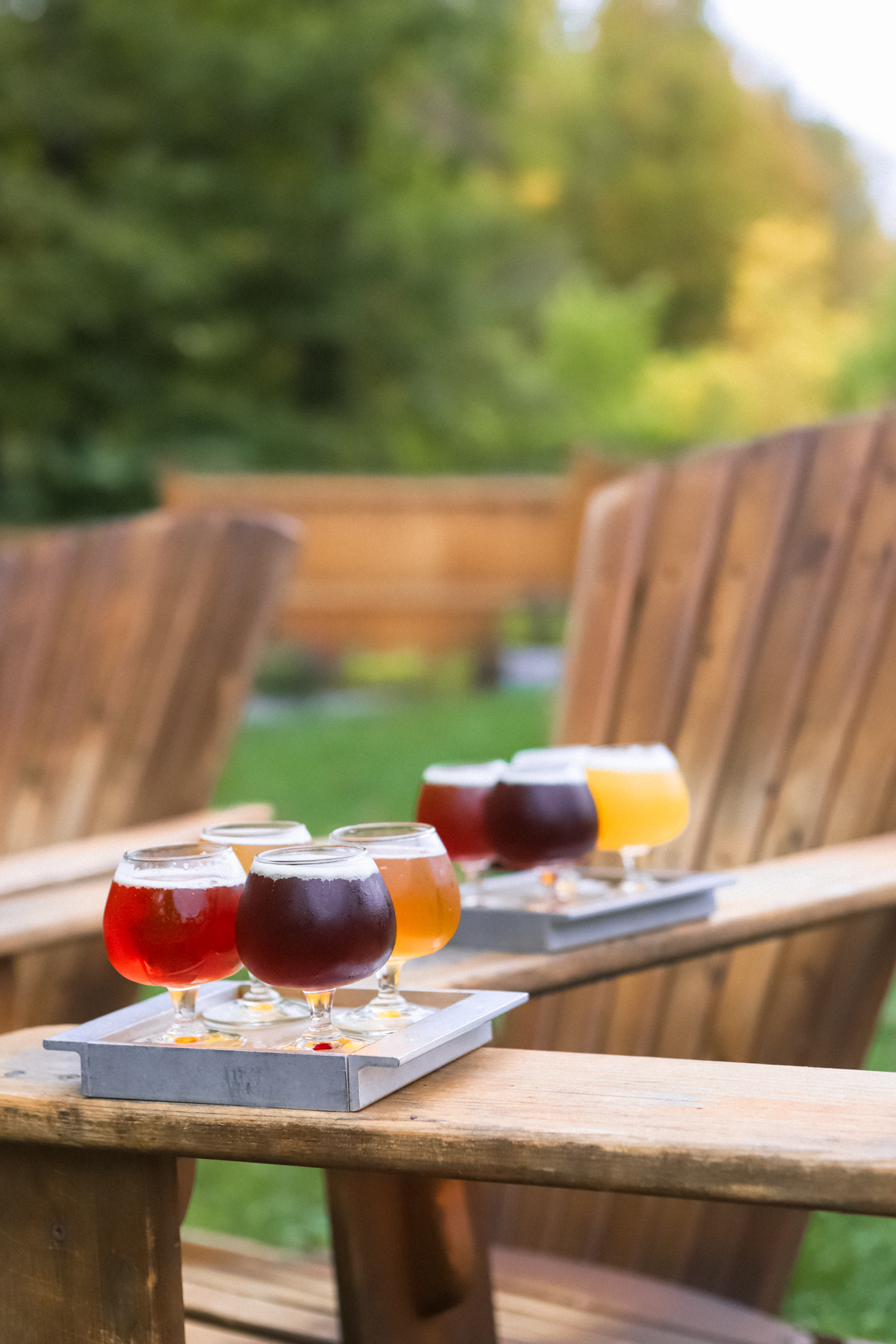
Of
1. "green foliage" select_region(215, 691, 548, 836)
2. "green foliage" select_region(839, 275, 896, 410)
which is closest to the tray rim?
"green foliage" select_region(215, 691, 548, 836)

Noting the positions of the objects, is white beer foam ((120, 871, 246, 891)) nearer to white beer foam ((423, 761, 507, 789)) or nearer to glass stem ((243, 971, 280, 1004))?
glass stem ((243, 971, 280, 1004))

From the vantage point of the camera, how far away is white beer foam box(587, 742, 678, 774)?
1.57 meters

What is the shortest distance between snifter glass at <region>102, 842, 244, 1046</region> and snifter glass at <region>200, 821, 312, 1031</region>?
0.03 metres

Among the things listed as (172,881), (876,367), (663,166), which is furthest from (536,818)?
(663,166)

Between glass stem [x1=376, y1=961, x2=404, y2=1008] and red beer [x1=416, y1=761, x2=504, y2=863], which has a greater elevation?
red beer [x1=416, y1=761, x2=504, y2=863]

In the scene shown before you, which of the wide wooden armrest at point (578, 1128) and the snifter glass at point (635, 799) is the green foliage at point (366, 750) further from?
the wide wooden armrest at point (578, 1128)

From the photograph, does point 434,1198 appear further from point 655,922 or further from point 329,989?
point 329,989

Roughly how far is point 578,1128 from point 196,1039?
11.4 inches

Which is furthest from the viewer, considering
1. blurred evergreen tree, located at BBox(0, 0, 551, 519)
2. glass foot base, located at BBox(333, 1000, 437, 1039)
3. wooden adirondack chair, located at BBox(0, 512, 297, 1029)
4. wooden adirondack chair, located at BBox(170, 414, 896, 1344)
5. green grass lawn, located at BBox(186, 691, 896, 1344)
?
blurred evergreen tree, located at BBox(0, 0, 551, 519)

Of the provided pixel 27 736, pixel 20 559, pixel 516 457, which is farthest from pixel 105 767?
pixel 516 457

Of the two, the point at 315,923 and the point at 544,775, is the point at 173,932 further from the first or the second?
the point at 544,775

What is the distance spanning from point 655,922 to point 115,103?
1607cm

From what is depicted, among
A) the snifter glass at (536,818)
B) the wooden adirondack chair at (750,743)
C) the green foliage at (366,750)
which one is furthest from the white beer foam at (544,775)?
the green foliage at (366,750)

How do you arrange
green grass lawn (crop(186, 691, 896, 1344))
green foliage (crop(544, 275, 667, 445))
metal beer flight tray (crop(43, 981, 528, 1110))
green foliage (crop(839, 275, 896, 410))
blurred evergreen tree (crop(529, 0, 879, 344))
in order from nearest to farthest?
metal beer flight tray (crop(43, 981, 528, 1110))
green grass lawn (crop(186, 691, 896, 1344))
green foliage (crop(839, 275, 896, 410))
green foliage (crop(544, 275, 667, 445))
blurred evergreen tree (crop(529, 0, 879, 344))
